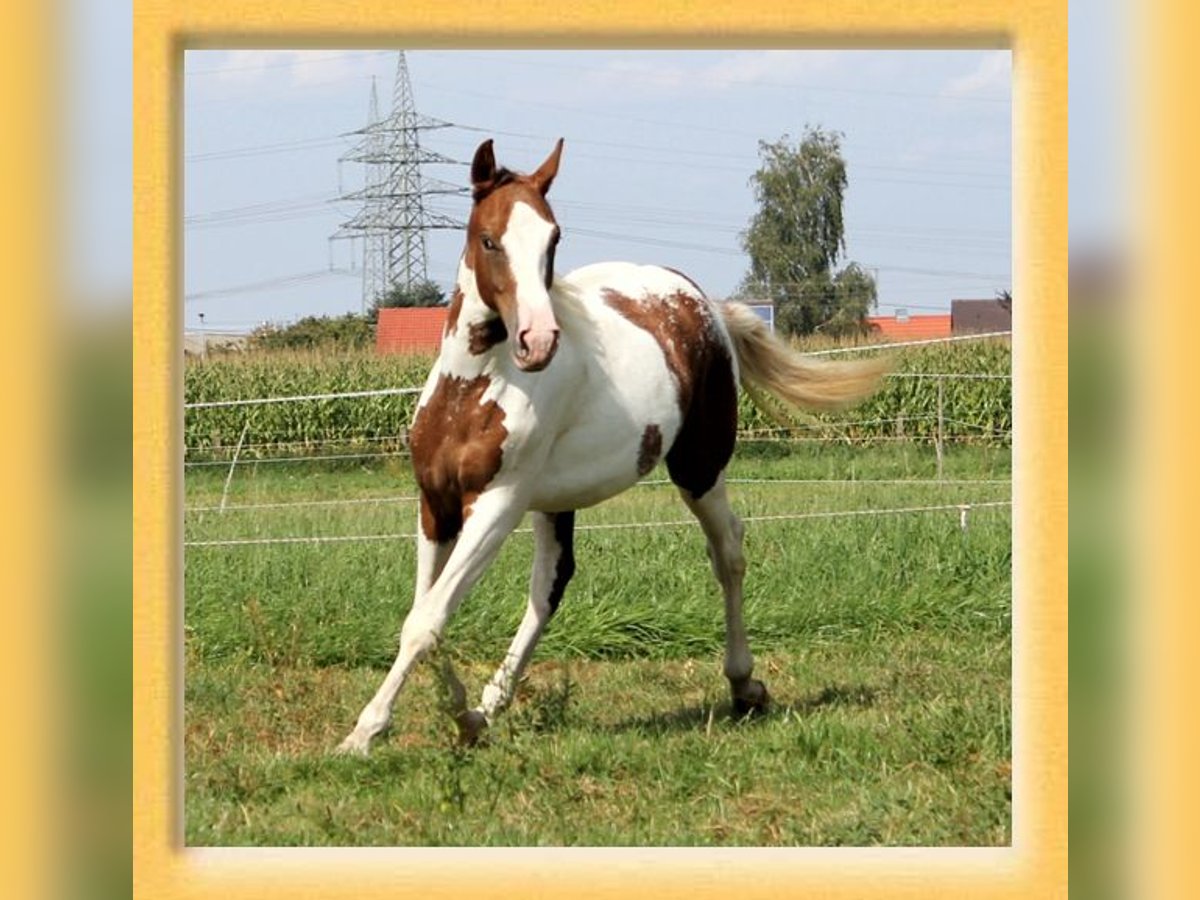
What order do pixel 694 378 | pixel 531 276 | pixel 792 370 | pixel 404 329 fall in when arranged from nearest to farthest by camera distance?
1. pixel 531 276
2. pixel 694 378
3. pixel 792 370
4. pixel 404 329

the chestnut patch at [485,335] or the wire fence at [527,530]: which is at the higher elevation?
the chestnut patch at [485,335]

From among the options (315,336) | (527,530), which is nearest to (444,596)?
(527,530)

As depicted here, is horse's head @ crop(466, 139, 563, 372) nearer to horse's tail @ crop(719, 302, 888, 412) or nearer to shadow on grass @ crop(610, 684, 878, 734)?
shadow on grass @ crop(610, 684, 878, 734)

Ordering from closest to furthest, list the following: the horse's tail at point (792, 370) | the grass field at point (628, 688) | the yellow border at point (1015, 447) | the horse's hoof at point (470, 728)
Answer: the yellow border at point (1015, 447), the grass field at point (628, 688), the horse's hoof at point (470, 728), the horse's tail at point (792, 370)

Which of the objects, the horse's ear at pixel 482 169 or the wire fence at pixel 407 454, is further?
the wire fence at pixel 407 454

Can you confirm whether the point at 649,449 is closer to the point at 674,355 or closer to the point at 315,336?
the point at 674,355

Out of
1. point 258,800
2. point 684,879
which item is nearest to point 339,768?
point 258,800

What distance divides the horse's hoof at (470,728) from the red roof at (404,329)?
9.49 m

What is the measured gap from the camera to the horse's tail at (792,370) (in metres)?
6.68

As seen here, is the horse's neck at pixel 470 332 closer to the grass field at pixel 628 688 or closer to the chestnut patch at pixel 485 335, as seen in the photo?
the chestnut patch at pixel 485 335

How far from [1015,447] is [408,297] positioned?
39.0 feet

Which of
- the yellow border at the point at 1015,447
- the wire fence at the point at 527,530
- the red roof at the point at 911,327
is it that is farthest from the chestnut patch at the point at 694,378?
the red roof at the point at 911,327

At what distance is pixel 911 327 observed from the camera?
21.3m
